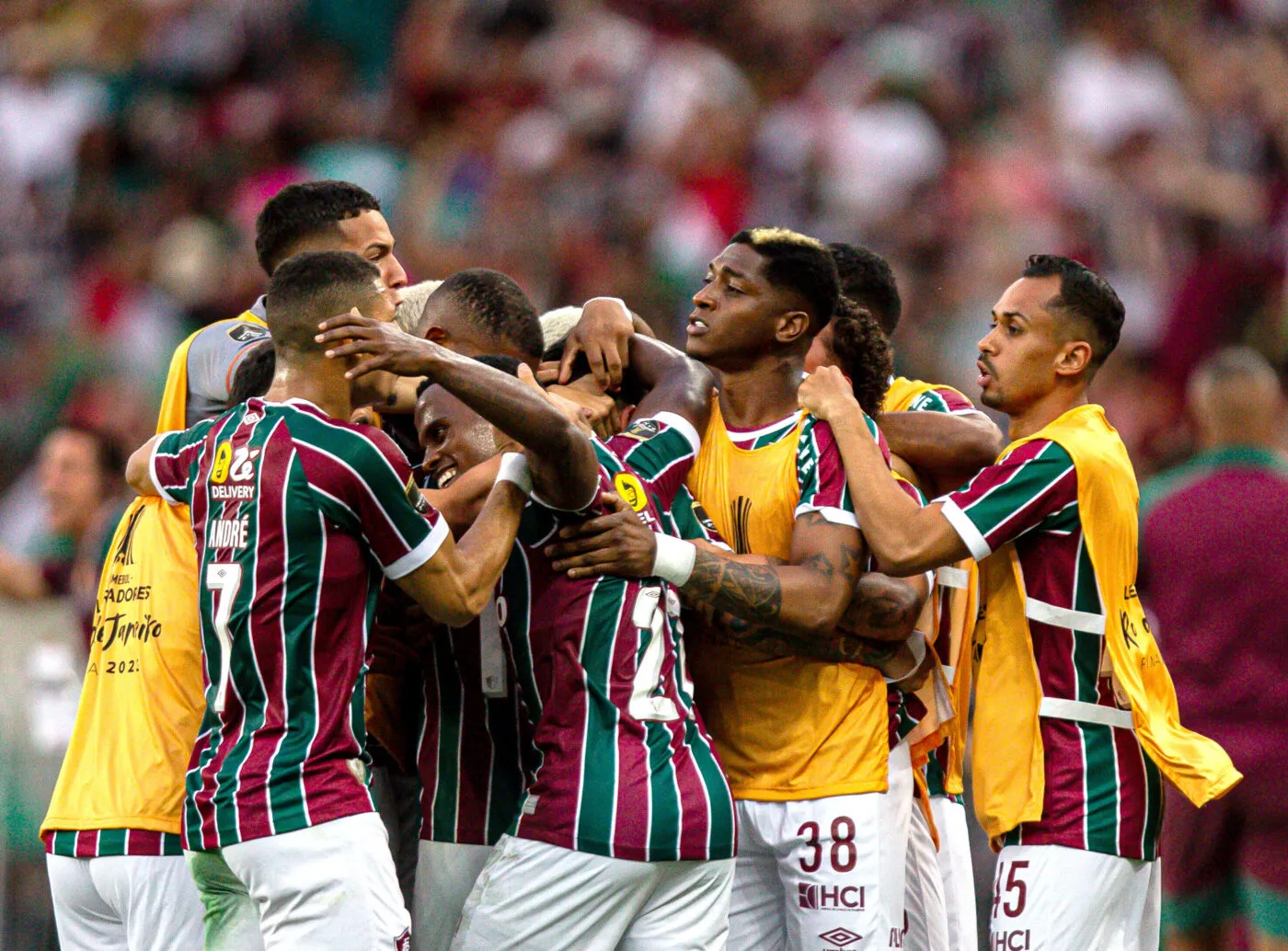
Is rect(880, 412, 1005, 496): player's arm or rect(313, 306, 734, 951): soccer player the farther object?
rect(880, 412, 1005, 496): player's arm

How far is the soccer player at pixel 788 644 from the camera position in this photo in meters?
4.86

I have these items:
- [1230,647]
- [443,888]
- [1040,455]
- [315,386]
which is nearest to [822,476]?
[1040,455]

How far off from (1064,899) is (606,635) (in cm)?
148

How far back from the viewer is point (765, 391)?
525 centimetres

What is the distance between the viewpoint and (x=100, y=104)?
13508 millimetres

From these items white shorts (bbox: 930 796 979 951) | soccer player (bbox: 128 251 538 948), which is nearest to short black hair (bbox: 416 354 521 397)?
soccer player (bbox: 128 251 538 948)

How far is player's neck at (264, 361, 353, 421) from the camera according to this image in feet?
14.6

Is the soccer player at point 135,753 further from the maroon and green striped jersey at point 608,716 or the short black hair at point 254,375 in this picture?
the maroon and green striped jersey at point 608,716

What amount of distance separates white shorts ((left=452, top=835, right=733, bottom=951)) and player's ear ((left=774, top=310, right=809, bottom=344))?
156cm

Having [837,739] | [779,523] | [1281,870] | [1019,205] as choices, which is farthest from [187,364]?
[1019,205]

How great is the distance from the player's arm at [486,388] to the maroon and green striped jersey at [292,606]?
0.24 m

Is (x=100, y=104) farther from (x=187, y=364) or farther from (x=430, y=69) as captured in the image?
(x=187, y=364)

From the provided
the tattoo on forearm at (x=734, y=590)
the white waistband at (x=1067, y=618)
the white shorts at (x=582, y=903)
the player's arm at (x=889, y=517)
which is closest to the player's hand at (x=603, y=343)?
the player's arm at (x=889, y=517)

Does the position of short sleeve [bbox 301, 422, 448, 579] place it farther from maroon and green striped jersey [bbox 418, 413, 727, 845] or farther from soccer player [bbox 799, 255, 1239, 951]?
soccer player [bbox 799, 255, 1239, 951]
